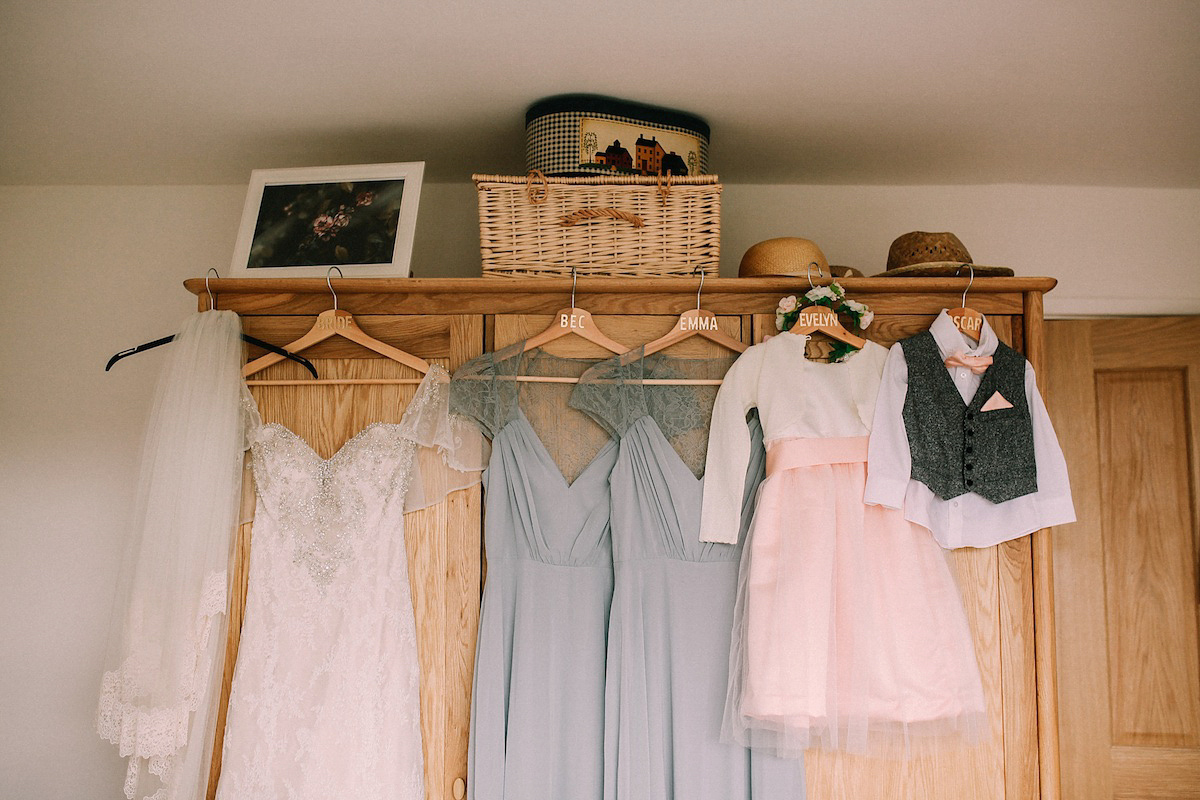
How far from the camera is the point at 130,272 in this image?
255cm

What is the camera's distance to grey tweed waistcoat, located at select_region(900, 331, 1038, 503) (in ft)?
5.88

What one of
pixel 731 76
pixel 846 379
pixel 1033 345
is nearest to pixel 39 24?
pixel 731 76

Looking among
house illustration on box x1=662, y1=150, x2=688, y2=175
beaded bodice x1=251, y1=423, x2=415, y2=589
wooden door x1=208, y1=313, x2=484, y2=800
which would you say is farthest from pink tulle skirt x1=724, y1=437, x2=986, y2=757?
beaded bodice x1=251, y1=423, x2=415, y2=589

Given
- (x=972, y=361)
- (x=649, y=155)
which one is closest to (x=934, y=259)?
(x=972, y=361)

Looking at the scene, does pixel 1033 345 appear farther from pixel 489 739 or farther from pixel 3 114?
pixel 3 114

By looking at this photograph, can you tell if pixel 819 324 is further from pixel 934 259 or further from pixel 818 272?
pixel 934 259

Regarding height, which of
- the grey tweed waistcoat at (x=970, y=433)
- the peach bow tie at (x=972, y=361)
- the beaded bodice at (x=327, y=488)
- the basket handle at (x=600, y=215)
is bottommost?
the beaded bodice at (x=327, y=488)

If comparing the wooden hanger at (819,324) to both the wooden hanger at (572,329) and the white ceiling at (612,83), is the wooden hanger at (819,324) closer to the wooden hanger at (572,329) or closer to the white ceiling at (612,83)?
the wooden hanger at (572,329)

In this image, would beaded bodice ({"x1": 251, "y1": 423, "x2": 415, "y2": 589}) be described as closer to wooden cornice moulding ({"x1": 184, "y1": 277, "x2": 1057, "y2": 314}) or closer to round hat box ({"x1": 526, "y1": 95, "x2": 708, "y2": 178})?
wooden cornice moulding ({"x1": 184, "y1": 277, "x2": 1057, "y2": 314})

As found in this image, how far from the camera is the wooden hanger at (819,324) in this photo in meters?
1.86

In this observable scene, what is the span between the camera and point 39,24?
1701 mm

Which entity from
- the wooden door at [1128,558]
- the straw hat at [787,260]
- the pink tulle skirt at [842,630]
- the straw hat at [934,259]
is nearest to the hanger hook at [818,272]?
the straw hat at [787,260]

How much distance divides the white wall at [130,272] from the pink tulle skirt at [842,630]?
0.98 m

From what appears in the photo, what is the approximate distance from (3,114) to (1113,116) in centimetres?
284
